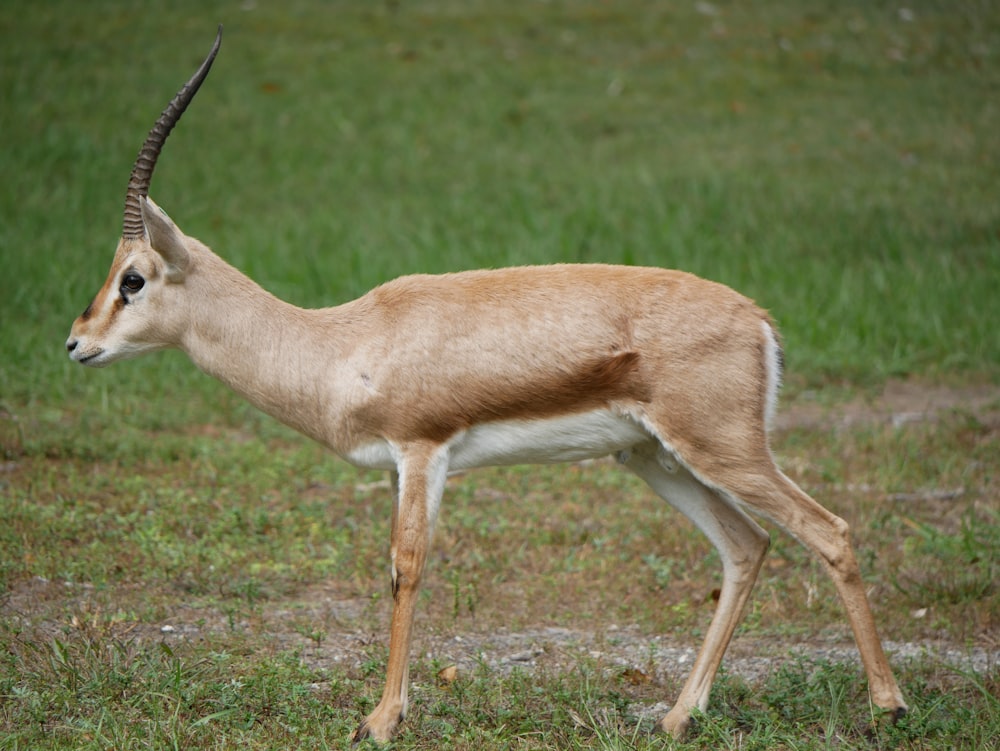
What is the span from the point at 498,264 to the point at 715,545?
17.0ft

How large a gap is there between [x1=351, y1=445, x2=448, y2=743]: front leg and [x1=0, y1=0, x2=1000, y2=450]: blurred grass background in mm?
3548

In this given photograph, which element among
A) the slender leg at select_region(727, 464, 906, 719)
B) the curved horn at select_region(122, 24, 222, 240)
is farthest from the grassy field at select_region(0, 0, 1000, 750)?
the curved horn at select_region(122, 24, 222, 240)

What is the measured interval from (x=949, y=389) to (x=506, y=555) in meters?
3.66

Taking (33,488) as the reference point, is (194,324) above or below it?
above

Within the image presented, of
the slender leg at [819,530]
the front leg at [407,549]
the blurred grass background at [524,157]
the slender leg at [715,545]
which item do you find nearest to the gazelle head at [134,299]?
the front leg at [407,549]

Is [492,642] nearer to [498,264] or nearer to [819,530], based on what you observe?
[819,530]

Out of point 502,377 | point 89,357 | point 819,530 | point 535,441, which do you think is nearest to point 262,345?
point 89,357

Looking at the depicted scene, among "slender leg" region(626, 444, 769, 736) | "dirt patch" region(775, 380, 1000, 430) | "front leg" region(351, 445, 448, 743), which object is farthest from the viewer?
"dirt patch" region(775, 380, 1000, 430)

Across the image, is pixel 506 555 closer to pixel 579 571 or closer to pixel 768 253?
pixel 579 571

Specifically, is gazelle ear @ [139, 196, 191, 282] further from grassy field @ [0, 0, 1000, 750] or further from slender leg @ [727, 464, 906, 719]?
slender leg @ [727, 464, 906, 719]

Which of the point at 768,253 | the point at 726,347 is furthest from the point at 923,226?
the point at 726,347

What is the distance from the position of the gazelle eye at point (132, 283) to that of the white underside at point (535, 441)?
93 centimetres

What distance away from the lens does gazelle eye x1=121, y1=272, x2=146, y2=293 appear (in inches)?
171

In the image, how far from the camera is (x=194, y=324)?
438 centimetres
